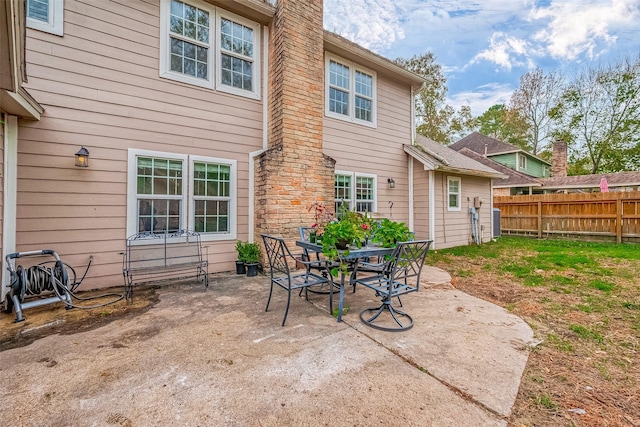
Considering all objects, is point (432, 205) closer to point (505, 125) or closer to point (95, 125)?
point (95, 125)

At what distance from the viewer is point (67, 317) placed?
3055 millimetres

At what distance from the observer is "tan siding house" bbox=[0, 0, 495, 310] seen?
3.67m

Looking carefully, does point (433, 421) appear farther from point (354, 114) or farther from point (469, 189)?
point (469, 189)

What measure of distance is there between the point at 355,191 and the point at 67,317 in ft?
18.7

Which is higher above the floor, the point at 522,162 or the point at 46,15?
the point at 522,162

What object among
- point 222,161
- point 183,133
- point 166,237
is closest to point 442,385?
point 166,237

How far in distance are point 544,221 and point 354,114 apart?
29.6 feet

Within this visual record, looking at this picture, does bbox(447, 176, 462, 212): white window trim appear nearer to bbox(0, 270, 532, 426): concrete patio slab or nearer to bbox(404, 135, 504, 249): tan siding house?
bbox(404, 135, 504, 249): tan siding house

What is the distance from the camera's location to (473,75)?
60.7ft

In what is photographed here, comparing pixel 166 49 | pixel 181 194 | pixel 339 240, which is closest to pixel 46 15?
pixel 166 49

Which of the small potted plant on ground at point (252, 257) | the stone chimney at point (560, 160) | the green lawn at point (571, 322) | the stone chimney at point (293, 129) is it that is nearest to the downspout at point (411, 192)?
the green lawn at point (571, 322)

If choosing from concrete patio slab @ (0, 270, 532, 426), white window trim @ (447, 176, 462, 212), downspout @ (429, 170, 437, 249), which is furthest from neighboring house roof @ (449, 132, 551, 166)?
concrete patio slab @ (0, 270, 532, 426)

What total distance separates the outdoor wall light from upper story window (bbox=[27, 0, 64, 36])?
1621 mm

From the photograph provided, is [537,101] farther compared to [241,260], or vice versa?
[537,101]
